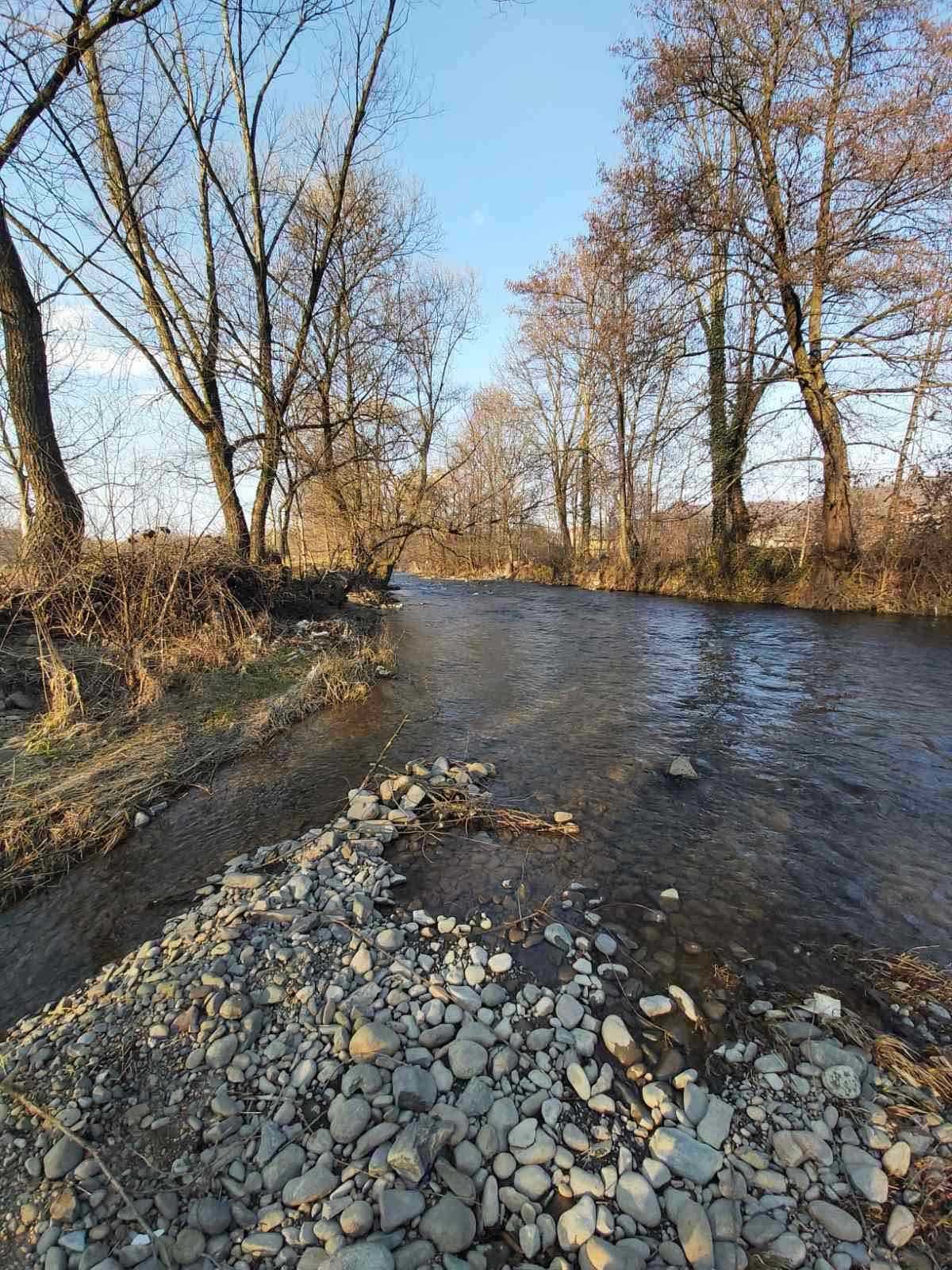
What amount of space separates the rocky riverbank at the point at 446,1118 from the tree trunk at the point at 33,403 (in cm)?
604

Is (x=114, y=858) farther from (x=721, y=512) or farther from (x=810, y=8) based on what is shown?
(x=810, y=8)

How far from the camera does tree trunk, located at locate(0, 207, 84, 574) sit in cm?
640

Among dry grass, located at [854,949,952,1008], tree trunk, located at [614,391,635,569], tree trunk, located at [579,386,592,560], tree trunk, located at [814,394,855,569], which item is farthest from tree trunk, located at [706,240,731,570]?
dry grass, located at [854,949,952,1008]

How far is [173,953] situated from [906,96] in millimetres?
17686

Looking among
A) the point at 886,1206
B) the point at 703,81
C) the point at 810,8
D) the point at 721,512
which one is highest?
the point at 810,8

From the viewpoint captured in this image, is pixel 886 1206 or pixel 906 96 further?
pixel 906 96

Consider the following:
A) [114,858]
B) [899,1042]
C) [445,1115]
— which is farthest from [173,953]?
[899,1042]

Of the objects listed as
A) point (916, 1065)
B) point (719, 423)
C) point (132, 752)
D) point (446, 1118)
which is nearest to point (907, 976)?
point (916, 1065)

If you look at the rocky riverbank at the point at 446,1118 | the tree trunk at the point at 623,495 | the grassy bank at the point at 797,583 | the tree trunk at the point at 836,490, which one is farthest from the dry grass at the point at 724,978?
the tree trunk at the point at 623,495

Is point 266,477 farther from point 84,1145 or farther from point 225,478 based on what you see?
point 84,1145

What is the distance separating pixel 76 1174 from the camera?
1644 mm

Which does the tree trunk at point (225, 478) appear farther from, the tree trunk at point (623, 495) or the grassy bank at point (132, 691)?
the tree trunk at point (623, 495)

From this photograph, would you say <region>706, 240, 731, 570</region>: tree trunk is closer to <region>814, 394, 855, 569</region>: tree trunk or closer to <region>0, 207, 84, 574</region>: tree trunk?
<region>814, 394, 855, 569</region>: tree trunk

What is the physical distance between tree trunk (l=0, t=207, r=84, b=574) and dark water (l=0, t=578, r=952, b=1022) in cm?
430
